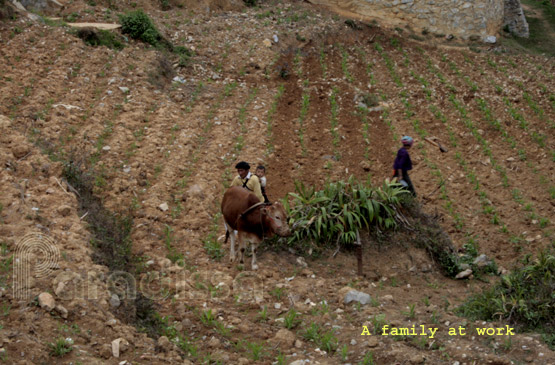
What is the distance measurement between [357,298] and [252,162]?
4.70m

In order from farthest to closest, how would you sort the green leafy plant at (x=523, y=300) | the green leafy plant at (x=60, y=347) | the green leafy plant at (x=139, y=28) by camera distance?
the green leafy plant at (x=139, y=28), the green leafy plant at (x=523, y=300), the green leafy plant at (x=60, y=347)

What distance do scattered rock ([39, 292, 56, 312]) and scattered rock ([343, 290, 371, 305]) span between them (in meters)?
3.29

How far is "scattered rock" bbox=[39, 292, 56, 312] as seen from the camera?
528cm

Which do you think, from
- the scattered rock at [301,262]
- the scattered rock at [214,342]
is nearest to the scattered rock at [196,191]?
the scattered rock at [301,262]

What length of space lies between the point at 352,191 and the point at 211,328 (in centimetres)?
336

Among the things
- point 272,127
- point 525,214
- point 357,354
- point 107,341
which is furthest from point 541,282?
point 272,127

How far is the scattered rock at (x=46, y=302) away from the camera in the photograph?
528 cm

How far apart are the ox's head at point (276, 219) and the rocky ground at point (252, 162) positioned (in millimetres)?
672

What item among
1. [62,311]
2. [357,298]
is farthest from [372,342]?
[62,311]

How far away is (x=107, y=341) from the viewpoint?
17.0ft

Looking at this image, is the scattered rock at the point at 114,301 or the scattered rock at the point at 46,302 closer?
the scattered rock at the point at 46,302

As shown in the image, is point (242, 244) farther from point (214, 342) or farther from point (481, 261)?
point (481, 261)

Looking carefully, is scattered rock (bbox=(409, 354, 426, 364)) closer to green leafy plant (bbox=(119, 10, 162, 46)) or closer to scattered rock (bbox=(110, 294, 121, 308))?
scattered rock (bbox=(110, 294, 121, 308))

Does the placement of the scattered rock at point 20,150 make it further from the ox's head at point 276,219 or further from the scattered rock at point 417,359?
the scattered rock at point 417,359
